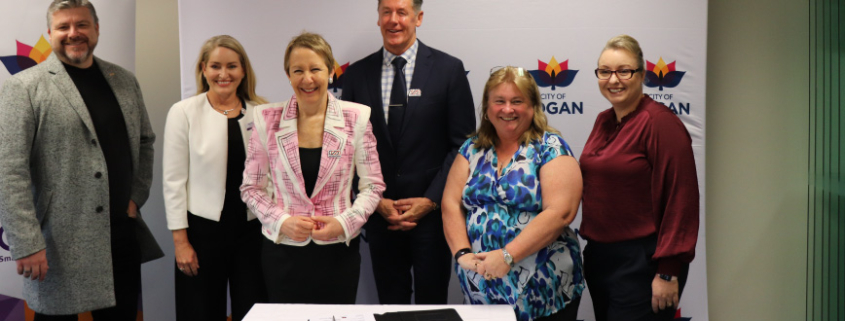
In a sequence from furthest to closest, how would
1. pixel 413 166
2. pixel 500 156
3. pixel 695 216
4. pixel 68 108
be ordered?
pixel 413 166, pixel 68 108, pixel 500 156, pixel 695 216

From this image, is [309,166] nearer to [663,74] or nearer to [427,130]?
[427,130]

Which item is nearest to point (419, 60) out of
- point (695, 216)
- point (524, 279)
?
point (524, 279)

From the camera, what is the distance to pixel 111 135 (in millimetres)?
2771

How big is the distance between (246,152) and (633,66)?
166 cm

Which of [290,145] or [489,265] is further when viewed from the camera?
[290,145]

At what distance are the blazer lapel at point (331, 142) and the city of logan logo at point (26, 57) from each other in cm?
→ 159

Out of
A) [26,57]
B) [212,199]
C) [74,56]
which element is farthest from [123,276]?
[26,57]

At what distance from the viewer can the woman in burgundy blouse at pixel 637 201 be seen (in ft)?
7.22

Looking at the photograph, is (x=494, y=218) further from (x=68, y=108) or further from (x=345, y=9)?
(x=68, y=108)

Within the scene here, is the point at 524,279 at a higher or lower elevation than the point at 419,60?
lower

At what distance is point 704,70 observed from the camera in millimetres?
3250

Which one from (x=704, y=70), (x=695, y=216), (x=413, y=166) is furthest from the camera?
(x=704, y=70)

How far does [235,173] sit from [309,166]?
47 cm

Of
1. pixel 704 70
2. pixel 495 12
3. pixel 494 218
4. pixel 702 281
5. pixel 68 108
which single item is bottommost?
pixel 702 281
